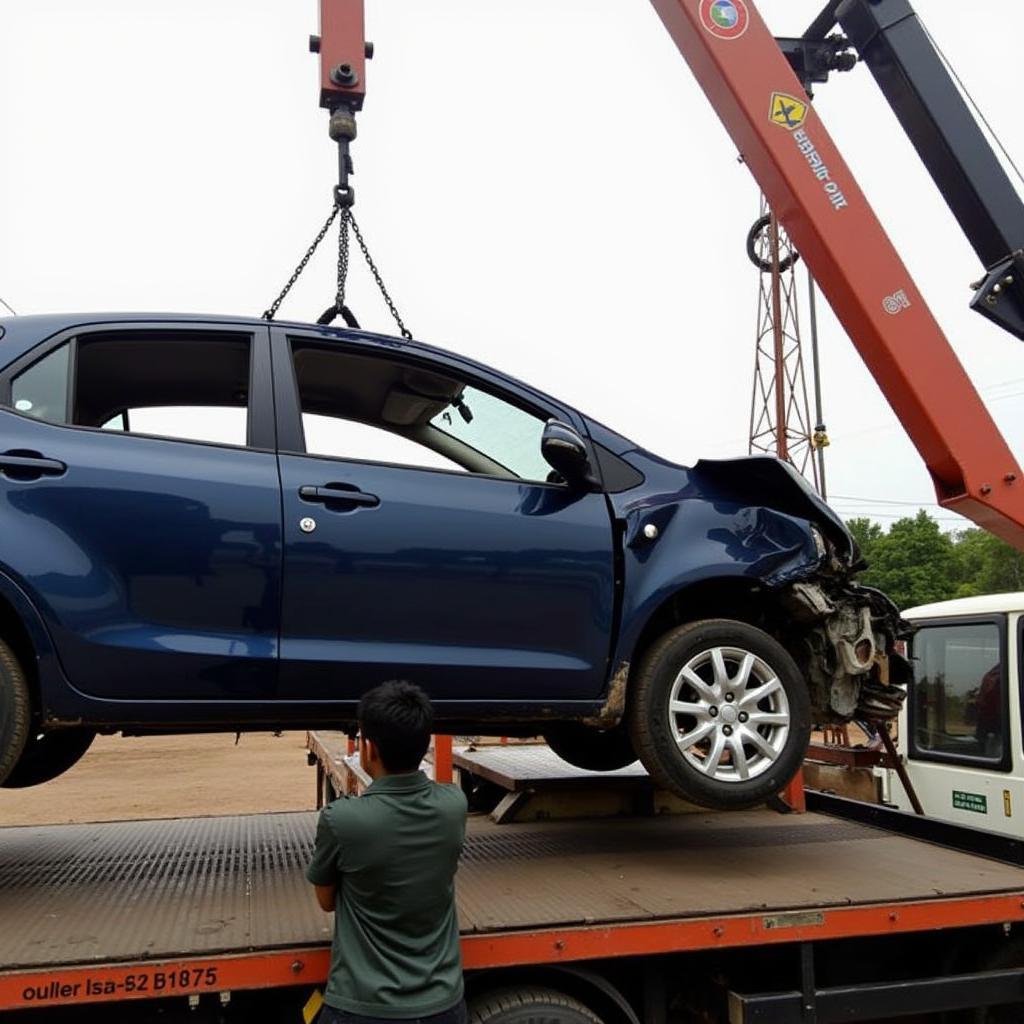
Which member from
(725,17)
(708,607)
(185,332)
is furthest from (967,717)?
(185,332)

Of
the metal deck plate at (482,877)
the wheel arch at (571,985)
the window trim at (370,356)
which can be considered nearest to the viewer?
the metal deck plate at (482,877)

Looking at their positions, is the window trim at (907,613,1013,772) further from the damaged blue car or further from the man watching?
the man watching

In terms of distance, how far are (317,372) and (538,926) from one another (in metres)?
2.04

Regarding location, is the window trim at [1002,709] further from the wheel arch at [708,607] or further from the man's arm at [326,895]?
the man's arm at [326,895]

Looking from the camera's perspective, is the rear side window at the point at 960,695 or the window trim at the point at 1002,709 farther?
the rear side window at the point at 960,695

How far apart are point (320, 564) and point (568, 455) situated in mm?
911

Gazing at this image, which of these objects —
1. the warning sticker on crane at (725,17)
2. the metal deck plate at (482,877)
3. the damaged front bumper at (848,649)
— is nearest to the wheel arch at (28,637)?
the metal deck plate at (482,877)

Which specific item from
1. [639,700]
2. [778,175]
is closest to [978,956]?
[639,700]

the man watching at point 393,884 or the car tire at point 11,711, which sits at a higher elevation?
the car tire at point 11,711

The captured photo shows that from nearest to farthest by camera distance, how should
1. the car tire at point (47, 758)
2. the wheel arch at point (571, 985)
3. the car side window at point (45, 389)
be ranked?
the wheel arch at point (571, 985), the car side window at point (45, 389), the car tire at point (47, 758)

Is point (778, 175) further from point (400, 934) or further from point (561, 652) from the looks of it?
point (400, 934)

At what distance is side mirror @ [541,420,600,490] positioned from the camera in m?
3.32

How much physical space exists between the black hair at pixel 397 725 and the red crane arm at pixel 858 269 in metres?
3.19

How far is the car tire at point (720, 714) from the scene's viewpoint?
3.36m
